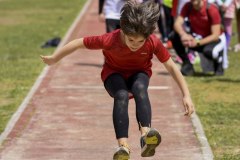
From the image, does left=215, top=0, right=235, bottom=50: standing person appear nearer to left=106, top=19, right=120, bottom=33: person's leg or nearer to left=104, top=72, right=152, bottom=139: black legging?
left=106, top=19, right=120, bottom=33: person's leg

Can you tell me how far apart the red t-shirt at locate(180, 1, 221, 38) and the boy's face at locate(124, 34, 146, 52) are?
6605 millimetres

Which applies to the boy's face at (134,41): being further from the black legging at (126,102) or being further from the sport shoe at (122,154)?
the sport shoe at (122,154)

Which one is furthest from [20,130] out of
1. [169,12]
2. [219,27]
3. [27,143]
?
[169,12]

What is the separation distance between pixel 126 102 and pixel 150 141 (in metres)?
0.53

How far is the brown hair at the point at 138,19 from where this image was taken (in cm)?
725

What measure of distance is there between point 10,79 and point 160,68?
9.85 ft

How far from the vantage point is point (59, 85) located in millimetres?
13250

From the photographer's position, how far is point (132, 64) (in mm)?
7852

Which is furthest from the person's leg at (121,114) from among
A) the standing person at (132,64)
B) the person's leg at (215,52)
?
the person's leg at (215,52)

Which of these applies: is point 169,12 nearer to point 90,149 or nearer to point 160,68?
point 160,68

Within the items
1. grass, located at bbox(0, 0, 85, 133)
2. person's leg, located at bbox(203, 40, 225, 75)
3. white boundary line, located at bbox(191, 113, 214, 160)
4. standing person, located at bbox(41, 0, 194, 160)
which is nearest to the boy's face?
standing person, located at bbox(41, 0, 194, 160)

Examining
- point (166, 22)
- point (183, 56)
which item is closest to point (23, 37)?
point (166, 22)

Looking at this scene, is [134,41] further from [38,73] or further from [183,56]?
[183,56]

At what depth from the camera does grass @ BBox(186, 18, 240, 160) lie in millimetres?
8970
